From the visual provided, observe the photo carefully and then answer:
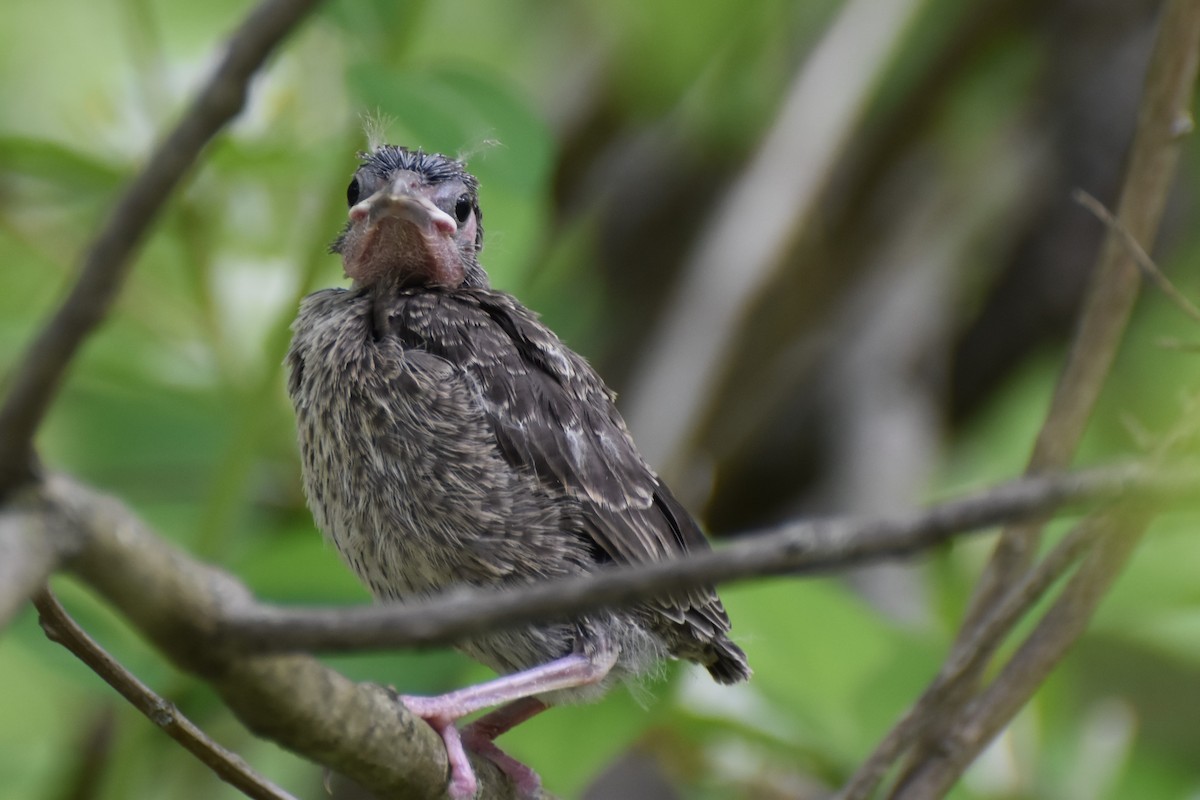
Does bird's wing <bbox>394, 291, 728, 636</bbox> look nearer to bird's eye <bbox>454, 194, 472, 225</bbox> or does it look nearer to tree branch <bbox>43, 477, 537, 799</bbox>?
bird's eye <bbox>454, 194, 472, 225</bbox>

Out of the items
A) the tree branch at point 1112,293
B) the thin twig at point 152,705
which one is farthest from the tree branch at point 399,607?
the tree branch at point 1112,293

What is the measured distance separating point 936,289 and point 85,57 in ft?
7.23

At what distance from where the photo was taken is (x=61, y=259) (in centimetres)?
294

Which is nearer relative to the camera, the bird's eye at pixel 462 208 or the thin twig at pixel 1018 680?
the thin twig at pixel 1018 680

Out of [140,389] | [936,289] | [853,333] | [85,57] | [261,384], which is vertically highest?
[936,289]

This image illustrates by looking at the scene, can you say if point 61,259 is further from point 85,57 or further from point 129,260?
point 129,260

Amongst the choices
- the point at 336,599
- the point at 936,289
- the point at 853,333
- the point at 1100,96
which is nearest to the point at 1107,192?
the point at 1100,96

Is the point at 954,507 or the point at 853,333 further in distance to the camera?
the point at 853,333

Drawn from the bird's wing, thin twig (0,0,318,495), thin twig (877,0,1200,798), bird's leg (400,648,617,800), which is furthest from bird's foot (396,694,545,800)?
thin twig (0,0,318,495)

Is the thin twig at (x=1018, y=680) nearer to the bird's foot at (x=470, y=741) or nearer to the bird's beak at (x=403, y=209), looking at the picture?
the bird's foot at (x=470, y=741)

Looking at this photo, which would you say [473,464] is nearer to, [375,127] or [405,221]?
[405,221]

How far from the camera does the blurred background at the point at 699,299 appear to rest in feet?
7.38

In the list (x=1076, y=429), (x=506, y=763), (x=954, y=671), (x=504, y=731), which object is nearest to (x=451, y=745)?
(x=506, y=763)

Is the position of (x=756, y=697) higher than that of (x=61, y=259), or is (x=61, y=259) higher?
(x=61, y=259)
